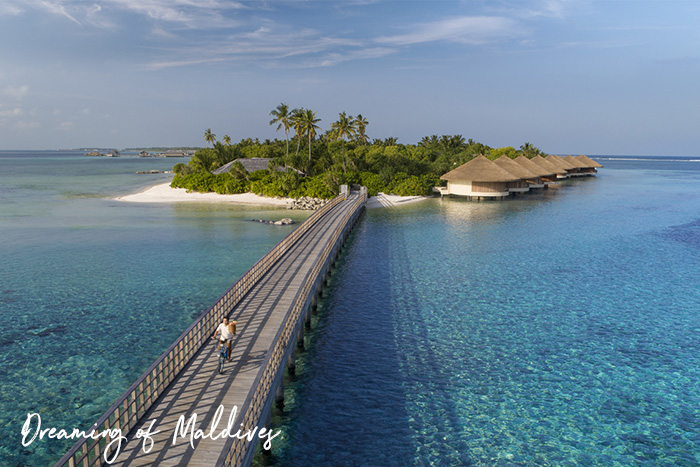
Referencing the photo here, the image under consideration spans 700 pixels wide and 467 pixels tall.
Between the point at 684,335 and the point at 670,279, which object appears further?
the point at 670,279

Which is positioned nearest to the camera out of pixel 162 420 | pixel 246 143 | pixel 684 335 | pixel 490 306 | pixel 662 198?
pixel 162 420

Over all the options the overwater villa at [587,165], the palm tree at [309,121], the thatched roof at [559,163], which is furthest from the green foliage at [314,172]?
the overwater villa at [587,165]

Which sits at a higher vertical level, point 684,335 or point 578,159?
point 578,159

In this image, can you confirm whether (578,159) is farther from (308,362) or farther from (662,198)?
(308,362)

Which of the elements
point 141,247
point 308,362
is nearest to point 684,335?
point 308,362

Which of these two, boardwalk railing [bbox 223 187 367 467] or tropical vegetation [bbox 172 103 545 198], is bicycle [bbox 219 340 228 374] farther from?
tropical vegetation [bbox 172 103 545 198]

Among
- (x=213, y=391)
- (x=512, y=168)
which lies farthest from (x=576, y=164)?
(x=213, y=391)

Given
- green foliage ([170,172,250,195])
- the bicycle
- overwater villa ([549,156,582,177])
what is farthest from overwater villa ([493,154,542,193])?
the bicycle

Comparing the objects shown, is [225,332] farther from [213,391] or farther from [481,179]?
[481,179]
